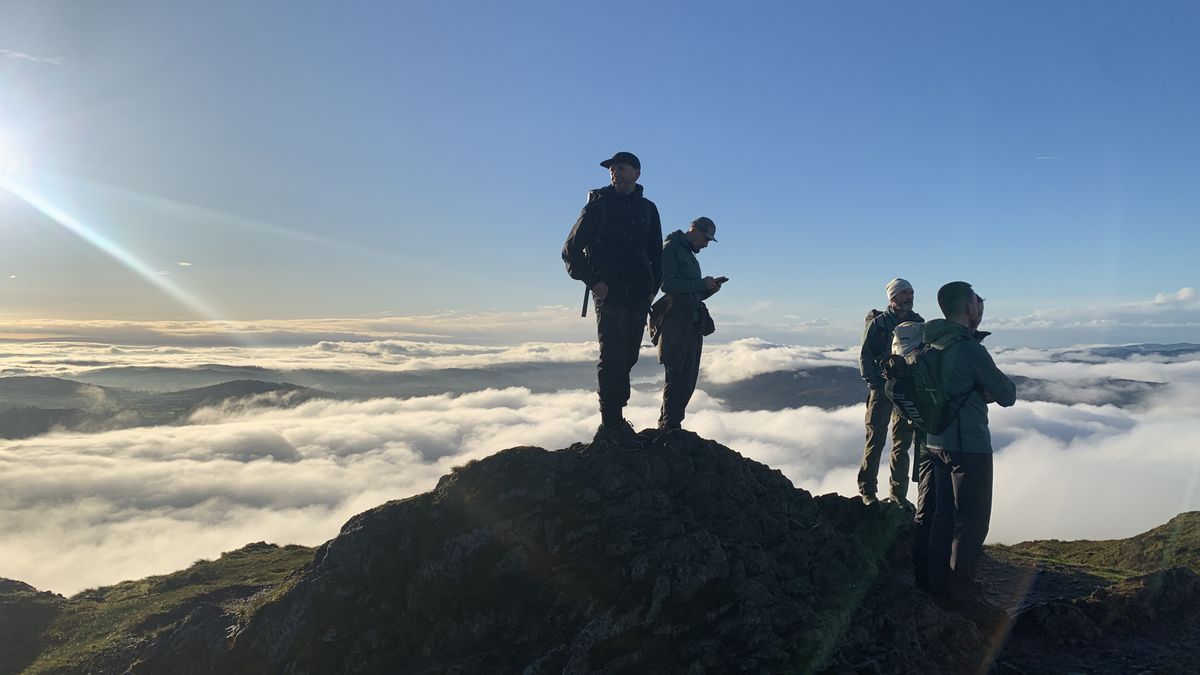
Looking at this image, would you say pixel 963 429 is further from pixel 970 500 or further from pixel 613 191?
pixel 613 191

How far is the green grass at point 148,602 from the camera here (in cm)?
1436

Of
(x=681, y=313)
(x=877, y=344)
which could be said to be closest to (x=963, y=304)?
(x=877, y=344)

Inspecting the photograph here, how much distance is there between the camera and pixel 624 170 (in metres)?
9.56

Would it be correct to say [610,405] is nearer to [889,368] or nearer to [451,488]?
[451,488]

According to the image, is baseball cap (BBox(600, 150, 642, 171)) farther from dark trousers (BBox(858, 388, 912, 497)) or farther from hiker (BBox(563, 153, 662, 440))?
dark trousers (BBox(858, 388, 912, 497))

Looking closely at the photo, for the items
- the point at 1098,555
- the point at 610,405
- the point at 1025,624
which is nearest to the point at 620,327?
the point at 610,405

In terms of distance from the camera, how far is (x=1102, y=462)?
147m

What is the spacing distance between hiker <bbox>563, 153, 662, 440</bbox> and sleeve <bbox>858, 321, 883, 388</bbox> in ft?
13.2

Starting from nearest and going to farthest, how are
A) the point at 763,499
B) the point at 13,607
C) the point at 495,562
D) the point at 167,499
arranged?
the point at 495,562 < the point at 763,499 < the point at 13,607 < the point at 167,499

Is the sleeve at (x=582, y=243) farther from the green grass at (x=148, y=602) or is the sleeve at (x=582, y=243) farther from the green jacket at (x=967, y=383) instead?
the green grass at (x=148, y=602)

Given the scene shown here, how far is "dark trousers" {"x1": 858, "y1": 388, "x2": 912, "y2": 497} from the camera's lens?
11.1 meters

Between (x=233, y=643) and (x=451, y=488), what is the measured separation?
3496 millimetres

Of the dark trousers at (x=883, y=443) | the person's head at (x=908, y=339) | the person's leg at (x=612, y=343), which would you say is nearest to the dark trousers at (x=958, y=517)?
the person's head at (x=908, y=339)

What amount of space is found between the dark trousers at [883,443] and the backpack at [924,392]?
3986mm
